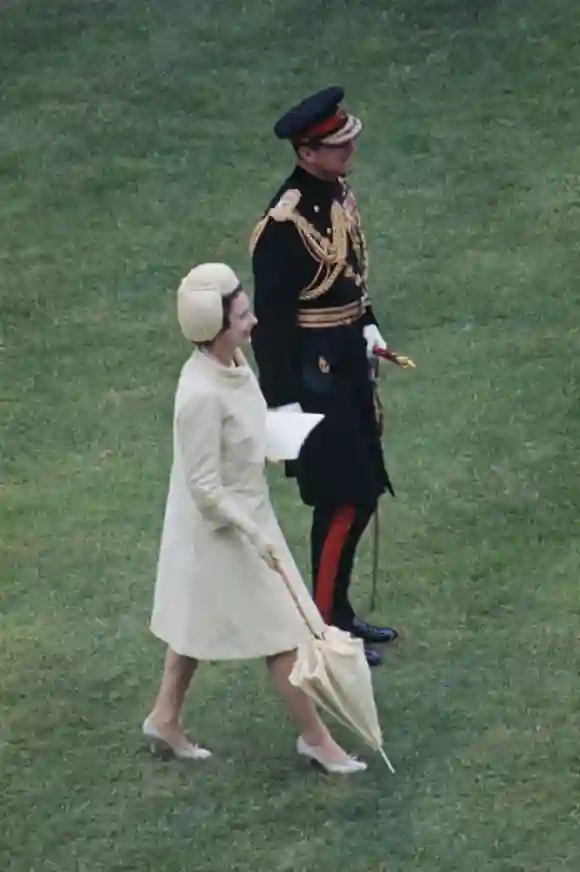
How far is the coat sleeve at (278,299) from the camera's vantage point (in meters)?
5.45

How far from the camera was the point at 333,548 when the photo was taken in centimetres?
576

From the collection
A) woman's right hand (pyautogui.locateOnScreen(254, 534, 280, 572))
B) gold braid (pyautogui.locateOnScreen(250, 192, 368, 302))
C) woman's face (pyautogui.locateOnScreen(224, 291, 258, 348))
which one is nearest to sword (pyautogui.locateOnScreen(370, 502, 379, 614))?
gold braid (pyautogui.locateOnScreen(250, 192, 368, 302))

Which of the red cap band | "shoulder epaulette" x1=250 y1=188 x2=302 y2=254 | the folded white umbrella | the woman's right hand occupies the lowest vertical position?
the folded white umbrella

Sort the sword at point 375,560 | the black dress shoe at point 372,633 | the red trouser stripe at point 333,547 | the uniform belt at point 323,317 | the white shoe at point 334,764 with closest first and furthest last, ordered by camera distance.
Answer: the white shoe at point 334,764
the uniform belt at point 323,317
the red trouser stripe at point 333,547
the black dress shoe at point 372,633
the sword at point 375,560

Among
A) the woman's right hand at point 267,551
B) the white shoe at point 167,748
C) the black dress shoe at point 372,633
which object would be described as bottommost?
the white shoe at point 167,748

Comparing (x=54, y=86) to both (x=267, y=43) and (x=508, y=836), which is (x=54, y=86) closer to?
(x=267, y=43)

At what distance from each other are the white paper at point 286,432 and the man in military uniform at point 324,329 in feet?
0.91

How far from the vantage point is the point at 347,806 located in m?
5.02

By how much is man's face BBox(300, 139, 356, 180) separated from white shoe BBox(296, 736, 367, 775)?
1659mm

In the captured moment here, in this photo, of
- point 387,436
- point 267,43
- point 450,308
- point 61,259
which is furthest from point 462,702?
point 267,43

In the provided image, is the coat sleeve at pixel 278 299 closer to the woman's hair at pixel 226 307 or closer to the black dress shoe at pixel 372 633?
the woman's hair at pixel 226 307

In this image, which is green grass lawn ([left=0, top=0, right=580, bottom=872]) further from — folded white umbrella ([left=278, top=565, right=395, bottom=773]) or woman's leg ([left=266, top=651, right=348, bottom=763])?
folded white umbrella ([left=278, top=565, right=395, bottom=773])

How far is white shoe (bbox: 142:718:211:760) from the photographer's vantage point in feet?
17.4

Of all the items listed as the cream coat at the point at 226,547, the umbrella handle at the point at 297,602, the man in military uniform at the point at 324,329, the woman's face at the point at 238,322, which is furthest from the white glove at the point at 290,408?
the umbrella handle at the point at 297,602
